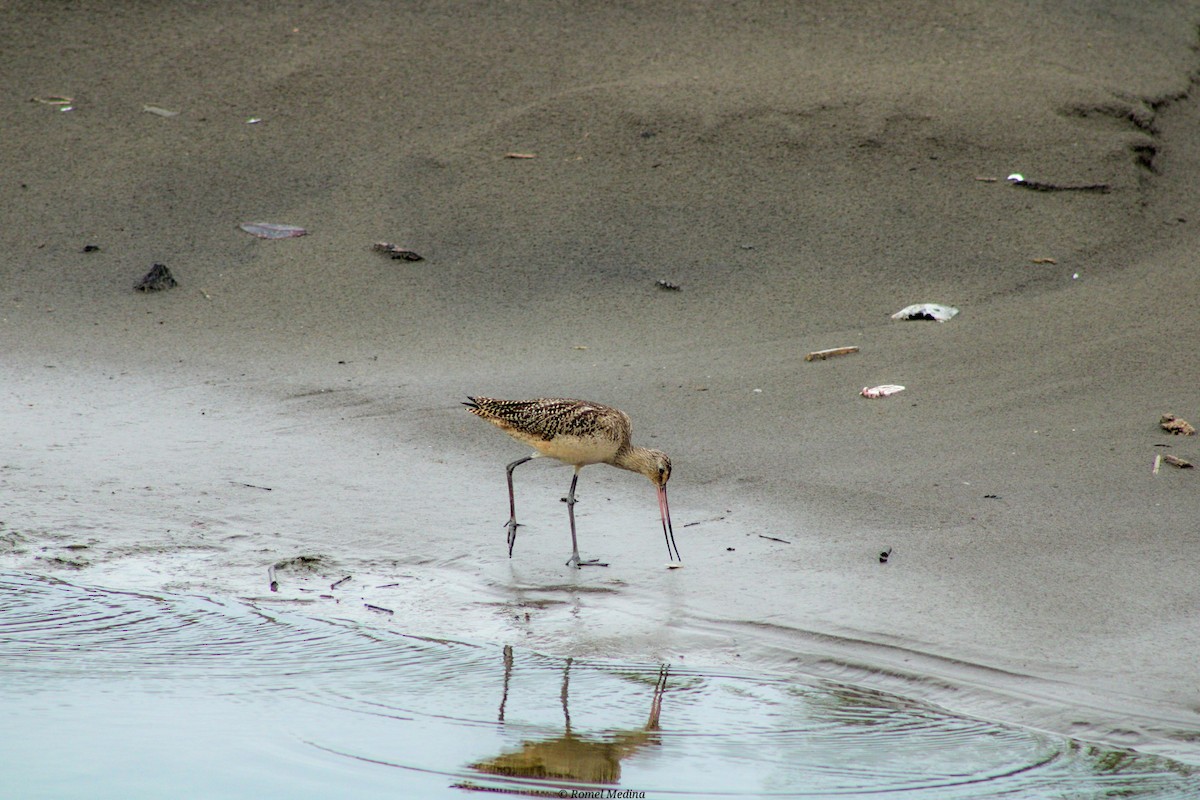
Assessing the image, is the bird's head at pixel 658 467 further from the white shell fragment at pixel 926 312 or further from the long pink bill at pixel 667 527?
A: the white shell fragment at pixel 926 312

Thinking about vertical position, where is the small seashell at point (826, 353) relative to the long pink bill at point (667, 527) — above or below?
above

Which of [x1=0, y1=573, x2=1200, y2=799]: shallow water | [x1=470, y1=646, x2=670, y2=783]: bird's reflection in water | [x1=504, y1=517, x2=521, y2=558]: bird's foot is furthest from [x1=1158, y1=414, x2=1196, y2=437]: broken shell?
[x1=470, y1=646, x2=670, y2=783]: bird's reflection in water

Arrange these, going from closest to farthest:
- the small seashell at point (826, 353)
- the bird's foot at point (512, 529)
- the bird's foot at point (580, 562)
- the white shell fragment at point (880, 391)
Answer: the bird's foot at point (580, 562) < the bird's foot at point (512, 529) < the white shell fragment at point (880, 391) < the small seashell at point (826, 353)

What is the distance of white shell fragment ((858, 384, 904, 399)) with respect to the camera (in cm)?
741

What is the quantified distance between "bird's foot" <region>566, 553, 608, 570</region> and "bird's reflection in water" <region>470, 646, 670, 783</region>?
1.19 meters

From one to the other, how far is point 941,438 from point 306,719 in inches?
143

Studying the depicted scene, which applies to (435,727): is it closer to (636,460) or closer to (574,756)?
(574,756)

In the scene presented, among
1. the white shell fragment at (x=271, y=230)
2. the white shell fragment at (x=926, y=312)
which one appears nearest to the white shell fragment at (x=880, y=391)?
the white shell fragment at (x=926, y=312)

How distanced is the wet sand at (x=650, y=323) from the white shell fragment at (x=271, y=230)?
7cm

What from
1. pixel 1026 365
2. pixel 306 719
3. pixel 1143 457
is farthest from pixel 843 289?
pixel 306 719

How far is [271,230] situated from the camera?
917cm

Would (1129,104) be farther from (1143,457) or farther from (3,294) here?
(3,294)

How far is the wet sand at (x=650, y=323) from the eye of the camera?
5.41 m

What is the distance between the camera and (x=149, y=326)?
8.38 metres
